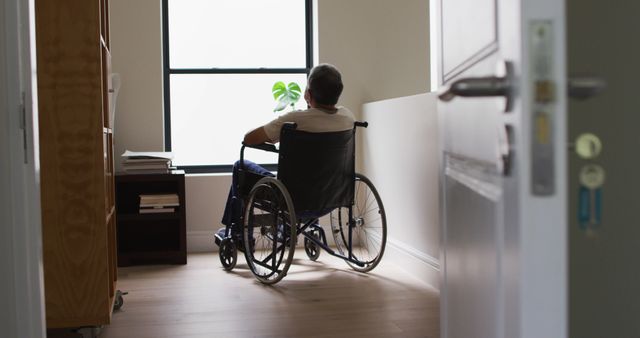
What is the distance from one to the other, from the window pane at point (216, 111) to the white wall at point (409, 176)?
2.93 feet

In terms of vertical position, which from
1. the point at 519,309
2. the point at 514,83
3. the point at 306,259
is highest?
the point at 514,83

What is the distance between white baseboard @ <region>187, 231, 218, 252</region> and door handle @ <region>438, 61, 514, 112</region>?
175 inches

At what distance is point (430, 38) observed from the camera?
17.3 feet

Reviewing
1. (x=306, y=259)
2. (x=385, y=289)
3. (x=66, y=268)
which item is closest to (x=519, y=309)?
(x=66, y=268)

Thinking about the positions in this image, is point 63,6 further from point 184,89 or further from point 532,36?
point 184,89

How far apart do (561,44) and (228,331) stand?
2455 mm

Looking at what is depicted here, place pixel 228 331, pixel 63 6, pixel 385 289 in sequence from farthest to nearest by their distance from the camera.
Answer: pixel 385 289, pixel 228 331, pixel 63 6

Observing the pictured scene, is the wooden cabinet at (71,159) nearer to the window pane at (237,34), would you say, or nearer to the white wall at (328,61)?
the white wall at (328,61)

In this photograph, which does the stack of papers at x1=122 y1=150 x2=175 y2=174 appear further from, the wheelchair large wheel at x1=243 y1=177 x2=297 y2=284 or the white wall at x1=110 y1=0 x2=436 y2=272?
the wheelchair large wheel at x1=243 y1=177 x2=297 y2=284

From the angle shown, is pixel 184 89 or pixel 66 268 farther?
pixel 184 89

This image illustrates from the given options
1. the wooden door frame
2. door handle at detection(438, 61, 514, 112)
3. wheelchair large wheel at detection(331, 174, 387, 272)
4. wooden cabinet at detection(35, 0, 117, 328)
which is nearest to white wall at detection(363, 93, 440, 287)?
wheelchair large wheel at detection(331, 174, 387, 272)

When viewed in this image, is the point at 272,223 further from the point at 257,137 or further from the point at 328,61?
the point at 328,61

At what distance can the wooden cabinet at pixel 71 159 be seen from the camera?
8.77 ft

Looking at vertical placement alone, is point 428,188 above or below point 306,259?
above
